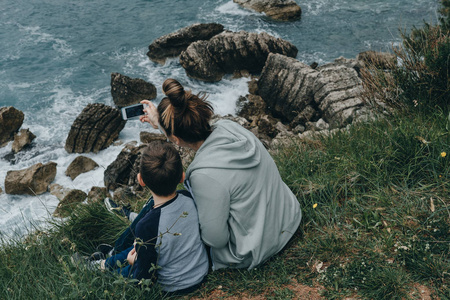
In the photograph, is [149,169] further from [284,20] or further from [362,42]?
[284,20]

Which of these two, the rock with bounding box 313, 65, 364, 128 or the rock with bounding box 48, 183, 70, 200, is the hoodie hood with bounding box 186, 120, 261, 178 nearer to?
the rock with bounding box 313, 65, 364, 128

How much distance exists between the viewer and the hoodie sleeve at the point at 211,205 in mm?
3070

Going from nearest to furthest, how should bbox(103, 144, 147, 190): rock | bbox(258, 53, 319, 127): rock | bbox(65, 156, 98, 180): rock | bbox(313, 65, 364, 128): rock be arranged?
bbox(103, 144, 147, 190): rock → bbox(313, 65, 364, 128): rock → bbox(65, 156, 98, 180): rock → bbox(258, 53, 319, 127): rock

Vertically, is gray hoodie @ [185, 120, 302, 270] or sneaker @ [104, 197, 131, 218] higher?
gray hoodie @ [185, 120, 302, 270]

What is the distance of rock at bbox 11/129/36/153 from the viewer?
38.8ft

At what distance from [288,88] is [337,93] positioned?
1.75 m

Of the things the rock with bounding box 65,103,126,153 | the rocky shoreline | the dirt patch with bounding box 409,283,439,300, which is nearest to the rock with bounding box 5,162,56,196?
the rocky shoreline

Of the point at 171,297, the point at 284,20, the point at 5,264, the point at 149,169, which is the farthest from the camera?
the point at 284,20

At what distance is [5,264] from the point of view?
148 inches

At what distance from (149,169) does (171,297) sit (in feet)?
3.85

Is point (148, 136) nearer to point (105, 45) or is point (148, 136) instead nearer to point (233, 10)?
point (105, 45)

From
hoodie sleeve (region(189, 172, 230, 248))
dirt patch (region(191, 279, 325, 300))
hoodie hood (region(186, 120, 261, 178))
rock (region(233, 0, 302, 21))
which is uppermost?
hoodie hood (region(186, 120, 261, 178))

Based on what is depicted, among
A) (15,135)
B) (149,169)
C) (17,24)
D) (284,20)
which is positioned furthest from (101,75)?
(149,169)

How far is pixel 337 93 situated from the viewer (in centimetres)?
999
